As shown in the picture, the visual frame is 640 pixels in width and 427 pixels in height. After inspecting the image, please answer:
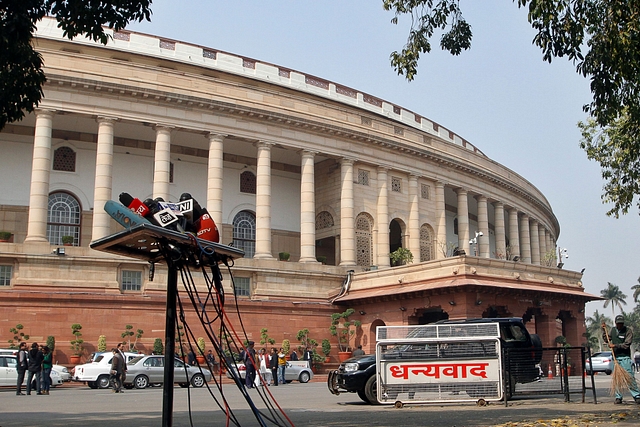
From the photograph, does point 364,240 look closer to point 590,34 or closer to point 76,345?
point 76,345

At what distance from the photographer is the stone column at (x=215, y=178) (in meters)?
40.2

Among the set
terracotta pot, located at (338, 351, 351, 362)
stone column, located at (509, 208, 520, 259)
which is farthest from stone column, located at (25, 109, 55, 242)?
stone column, located at (509, 208, 520, 259)

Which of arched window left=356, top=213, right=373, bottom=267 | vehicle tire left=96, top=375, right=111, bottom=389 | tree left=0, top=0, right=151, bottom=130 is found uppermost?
arched window left=356, top=213, right=373, bottom=267

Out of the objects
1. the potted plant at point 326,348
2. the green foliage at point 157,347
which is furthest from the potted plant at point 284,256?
the green foliage at point 157,347

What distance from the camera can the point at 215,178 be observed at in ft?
133

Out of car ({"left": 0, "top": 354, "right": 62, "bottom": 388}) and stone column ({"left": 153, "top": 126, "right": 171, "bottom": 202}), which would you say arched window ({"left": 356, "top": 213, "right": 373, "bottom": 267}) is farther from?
car ({"left": 0, "top": 354, "right": 62, "bottom": 388})

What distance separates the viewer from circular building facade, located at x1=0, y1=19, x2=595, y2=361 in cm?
3491

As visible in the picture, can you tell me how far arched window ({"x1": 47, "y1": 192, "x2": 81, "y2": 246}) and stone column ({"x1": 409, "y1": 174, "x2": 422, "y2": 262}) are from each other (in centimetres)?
2053

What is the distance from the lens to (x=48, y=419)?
1355cm

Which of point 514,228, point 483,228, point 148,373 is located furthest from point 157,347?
point 514,228

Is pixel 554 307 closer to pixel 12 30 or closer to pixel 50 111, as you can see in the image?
pixel 50 111

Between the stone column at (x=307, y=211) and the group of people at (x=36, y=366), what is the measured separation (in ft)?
64.5

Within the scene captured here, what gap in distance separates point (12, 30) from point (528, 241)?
5620 cm

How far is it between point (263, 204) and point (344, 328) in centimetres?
830
